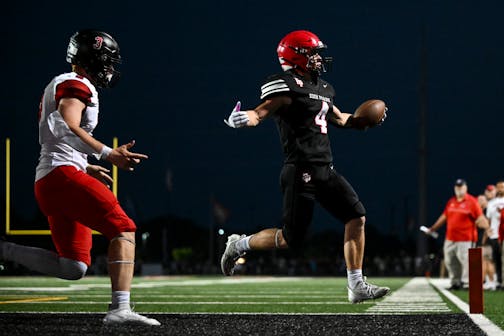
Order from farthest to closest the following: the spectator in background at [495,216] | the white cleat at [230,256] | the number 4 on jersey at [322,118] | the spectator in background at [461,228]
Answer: the spectator in background at [495,216] < the spectator in background at [461,228] < the white cleat at [230,256] < the number 4 on jersey at [322,118]

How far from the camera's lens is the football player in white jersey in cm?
598

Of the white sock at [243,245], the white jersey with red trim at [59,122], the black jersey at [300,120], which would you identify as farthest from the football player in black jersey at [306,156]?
the white jersey with red trim at [59,122]

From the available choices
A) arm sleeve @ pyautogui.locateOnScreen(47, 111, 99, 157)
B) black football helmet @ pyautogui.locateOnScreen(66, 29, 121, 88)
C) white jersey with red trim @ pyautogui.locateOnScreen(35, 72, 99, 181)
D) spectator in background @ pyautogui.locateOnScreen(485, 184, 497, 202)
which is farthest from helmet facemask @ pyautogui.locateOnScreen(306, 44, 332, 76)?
spectator in background @ pyautogui.locateOnScreen(485, 184, 497, 202)

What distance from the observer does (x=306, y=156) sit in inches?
272

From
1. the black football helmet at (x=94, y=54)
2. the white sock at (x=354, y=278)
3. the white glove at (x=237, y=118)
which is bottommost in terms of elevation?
the white sock at (x=354, y=278)

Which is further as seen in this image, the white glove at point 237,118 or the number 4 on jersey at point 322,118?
the number 4 on jersey at point 322,118

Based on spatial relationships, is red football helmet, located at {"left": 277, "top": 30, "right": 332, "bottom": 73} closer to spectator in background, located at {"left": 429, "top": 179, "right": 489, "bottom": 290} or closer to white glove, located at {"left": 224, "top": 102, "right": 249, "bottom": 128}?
white glove, located at {"left": 224, "top": 102, "right": 249, "bottom": 128}

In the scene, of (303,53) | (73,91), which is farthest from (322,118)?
(73,91)

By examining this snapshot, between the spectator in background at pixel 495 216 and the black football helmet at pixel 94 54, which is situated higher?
the black football helmet at pixel 94 54

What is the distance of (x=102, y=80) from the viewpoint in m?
6.49

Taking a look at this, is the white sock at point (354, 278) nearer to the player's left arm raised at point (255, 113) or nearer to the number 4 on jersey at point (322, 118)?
the number 4 on jersey at point (322, 118)

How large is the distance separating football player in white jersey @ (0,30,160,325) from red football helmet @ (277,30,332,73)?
152 centimetres

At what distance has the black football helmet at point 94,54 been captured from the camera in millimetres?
6430

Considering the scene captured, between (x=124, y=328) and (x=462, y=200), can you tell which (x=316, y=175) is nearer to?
(x=124, y=328)
